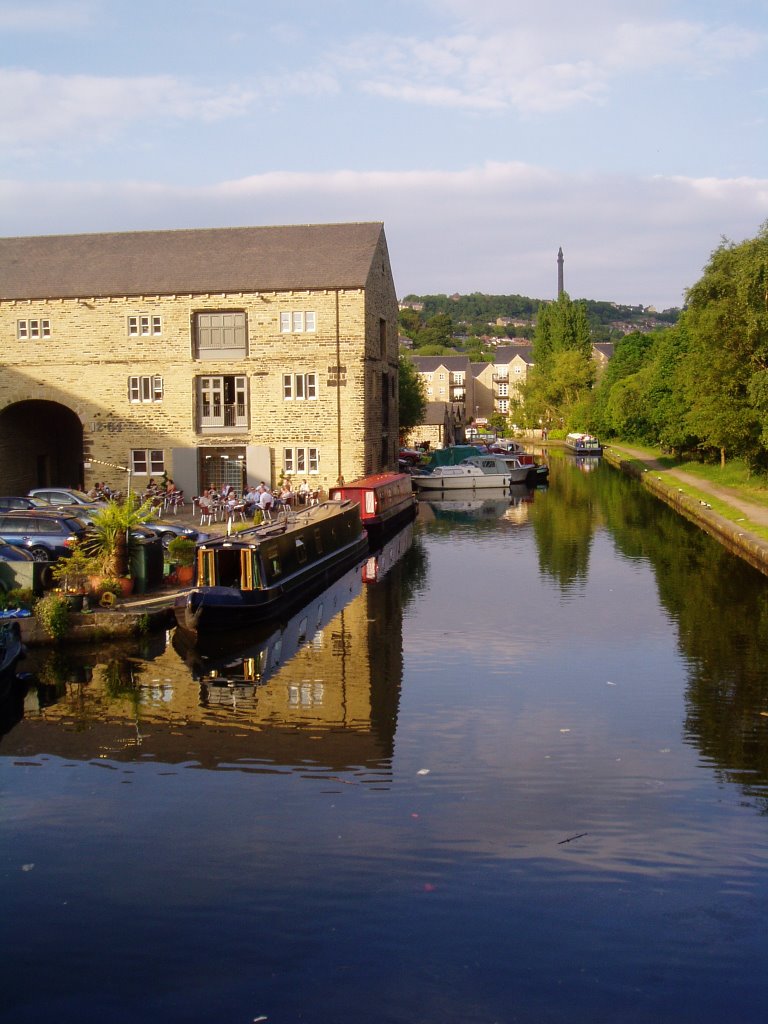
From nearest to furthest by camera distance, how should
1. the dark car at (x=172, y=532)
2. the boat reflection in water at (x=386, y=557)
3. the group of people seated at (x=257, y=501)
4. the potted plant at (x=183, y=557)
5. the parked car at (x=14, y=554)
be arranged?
the parked car at (x=14, y=554) → the potted plant at (x=183, y=557) → the dark car at (x=172, y=532) → the boat reflection in water at (x=386, y=557) → the group of people seated at (x=257, y=501)

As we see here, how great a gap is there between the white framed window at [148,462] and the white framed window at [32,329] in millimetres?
6117

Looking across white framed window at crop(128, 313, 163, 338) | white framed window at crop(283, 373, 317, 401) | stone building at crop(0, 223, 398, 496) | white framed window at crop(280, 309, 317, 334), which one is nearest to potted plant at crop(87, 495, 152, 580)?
stone building at crop(0, 223, 398, 496)

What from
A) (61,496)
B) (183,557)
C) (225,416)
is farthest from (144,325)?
(183,557)

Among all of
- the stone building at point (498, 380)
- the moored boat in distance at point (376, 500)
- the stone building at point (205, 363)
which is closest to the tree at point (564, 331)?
the stone building at point (498, 380)

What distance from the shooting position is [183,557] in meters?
23.2

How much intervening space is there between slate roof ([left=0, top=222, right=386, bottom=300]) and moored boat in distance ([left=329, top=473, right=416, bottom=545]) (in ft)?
28.2

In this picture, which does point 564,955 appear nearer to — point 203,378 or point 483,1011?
point 483,1011

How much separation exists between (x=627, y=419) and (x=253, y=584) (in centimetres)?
→ 6209

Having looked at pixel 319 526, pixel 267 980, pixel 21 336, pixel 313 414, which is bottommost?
pixel 267 980

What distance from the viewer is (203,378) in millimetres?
42281

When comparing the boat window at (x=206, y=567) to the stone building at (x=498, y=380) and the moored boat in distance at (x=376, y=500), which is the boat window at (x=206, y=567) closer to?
the moored boat in distance at (x=376, y=500)

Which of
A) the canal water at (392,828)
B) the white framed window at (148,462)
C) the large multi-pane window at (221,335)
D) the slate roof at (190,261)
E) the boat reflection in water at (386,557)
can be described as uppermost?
the slate roof at (190,261)

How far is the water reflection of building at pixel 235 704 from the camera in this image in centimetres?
1360

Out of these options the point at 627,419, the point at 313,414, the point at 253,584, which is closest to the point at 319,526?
the point at 253,584
